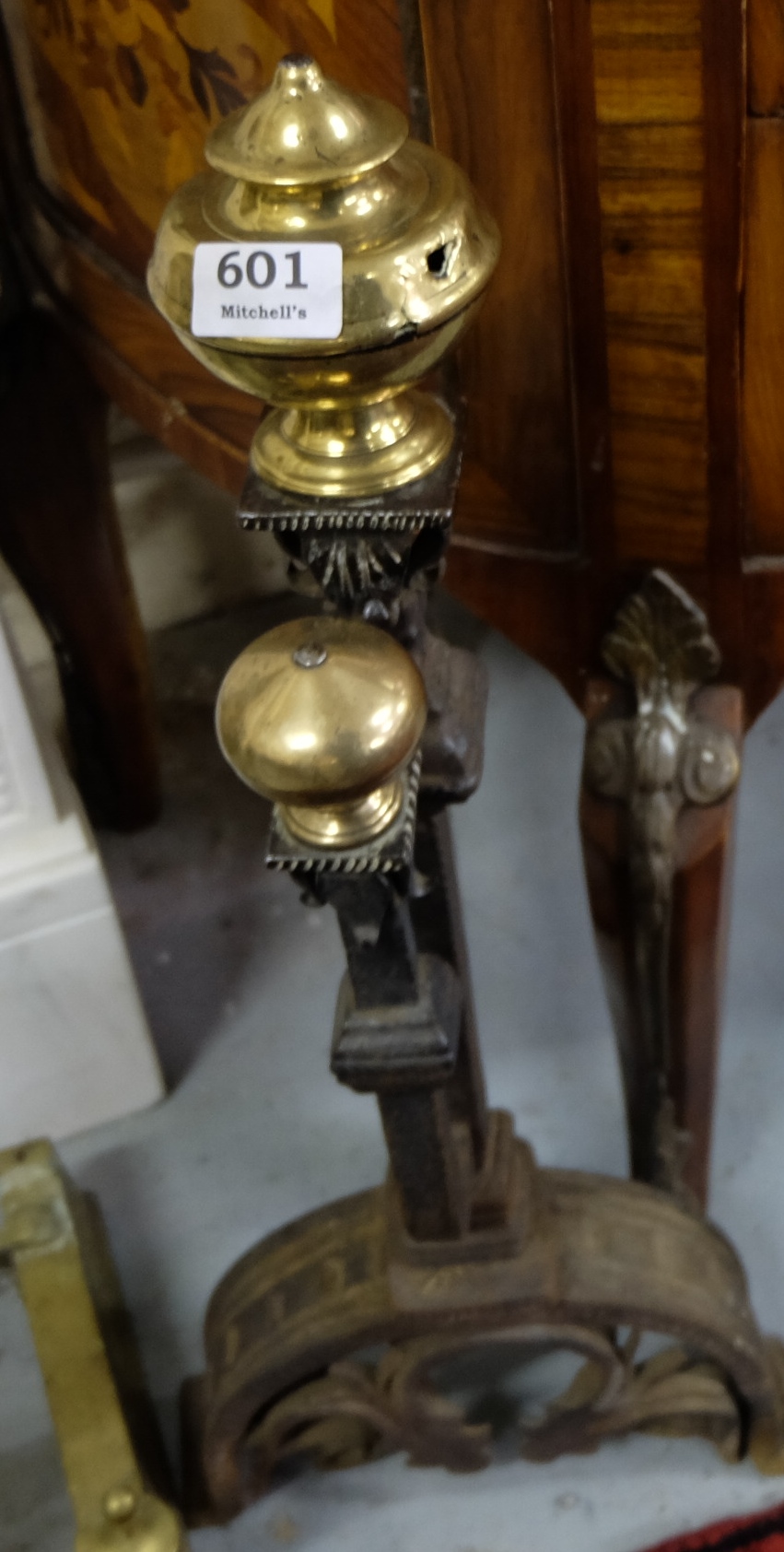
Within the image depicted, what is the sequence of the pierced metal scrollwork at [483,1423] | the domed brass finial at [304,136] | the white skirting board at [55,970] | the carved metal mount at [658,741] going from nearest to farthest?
the domed brass finial at [304,136]
the carved metal mount at [658,741]
the pierced metal scrollwork at [483,1423]
the white skirting board at [55,970]

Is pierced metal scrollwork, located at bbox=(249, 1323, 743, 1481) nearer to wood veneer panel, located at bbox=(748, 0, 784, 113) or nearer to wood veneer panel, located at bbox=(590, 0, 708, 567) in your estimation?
wood veneer panel, located at bbox=(590, 0, 708, 567)

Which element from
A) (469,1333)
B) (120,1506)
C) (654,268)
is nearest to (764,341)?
(654,268)

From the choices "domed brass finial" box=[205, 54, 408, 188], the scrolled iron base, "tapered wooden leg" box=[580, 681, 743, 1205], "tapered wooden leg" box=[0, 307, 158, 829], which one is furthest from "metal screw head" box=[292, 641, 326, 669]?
"tapered wooden leg" box=[0, 307, 158, 829]

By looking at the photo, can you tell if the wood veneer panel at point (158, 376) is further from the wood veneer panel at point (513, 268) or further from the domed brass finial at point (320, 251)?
the domed brass finial at point (320, 251)

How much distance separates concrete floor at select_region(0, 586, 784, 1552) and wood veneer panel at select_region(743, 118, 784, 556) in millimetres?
461

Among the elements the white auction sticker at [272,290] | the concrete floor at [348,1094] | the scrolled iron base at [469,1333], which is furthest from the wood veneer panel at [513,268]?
the concrete floor at [348,1094]

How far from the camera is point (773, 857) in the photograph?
1.10 metres

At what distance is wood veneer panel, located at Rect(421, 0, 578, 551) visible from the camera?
509 millimetres

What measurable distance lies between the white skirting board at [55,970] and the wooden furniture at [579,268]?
0.79ft

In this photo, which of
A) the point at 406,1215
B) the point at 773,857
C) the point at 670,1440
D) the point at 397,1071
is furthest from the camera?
the point at 773,857

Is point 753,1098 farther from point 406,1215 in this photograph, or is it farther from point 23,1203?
point 23,1203

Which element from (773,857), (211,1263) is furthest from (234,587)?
(211,1263)

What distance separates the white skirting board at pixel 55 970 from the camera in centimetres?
89

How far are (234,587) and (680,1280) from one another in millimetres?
812
